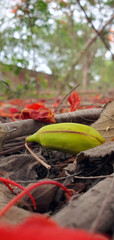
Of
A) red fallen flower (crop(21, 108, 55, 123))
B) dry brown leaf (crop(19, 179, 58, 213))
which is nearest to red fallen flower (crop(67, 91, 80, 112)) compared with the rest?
red fallen flower (crop(21, 108, 55, 123))

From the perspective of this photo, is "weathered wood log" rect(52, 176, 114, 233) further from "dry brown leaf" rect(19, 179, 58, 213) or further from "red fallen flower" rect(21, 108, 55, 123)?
"red fallen flower" rect(21, 108, 55, 123)

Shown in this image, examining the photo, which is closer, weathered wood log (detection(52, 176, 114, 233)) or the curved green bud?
weathered wood log (detection(52, 176, 114, 233))

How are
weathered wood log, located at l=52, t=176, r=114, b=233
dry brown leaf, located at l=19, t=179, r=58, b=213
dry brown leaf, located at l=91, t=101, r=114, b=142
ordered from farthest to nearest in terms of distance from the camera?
dry brown leaf, located at l=91, t=101, r=114, b=142, dry brown leaf, located at l=19, t=179, r=58, b=213, weathered wood log, located at l=52, t=176, r=114, b=233

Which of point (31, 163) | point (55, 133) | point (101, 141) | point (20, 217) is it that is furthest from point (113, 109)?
point (20, 217)

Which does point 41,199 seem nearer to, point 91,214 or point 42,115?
point 91,214

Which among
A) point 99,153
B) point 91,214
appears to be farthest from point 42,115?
point 91,214

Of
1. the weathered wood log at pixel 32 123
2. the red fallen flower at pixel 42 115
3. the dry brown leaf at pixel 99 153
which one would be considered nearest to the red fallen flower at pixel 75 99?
the weathered wood log at pixel 32 123
